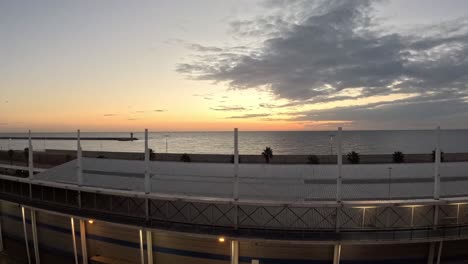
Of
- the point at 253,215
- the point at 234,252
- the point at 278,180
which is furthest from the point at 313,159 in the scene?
the point at 234,252

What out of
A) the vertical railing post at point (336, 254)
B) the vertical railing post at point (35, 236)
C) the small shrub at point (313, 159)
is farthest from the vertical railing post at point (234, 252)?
the small shrub at point (313, 159)

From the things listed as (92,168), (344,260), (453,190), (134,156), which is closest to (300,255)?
(344,260)

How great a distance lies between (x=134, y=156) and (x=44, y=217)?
22.2 meters

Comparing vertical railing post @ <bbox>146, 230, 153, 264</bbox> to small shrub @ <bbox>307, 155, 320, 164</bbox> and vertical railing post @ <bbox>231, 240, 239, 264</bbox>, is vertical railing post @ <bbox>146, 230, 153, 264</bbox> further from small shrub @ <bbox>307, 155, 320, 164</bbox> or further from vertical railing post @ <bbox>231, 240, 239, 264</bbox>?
small shrub @ <bbox>307, 155, 320, 164</bbox>

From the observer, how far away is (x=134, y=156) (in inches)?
1651

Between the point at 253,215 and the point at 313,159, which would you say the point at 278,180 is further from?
the point at 313,159

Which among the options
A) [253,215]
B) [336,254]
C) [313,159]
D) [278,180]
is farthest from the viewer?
[313,159]

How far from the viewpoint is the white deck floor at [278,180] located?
15930 mm

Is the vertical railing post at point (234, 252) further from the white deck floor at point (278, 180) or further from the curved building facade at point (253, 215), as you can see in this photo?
the white deck floor at point (278, 180)

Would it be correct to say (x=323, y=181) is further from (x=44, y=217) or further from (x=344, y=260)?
(x=44, y=217)

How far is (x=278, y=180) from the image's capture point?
17.8 meters

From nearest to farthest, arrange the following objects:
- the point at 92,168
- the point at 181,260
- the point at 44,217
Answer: the point at 181,260 < the point at 44,217 < the point at 92,168

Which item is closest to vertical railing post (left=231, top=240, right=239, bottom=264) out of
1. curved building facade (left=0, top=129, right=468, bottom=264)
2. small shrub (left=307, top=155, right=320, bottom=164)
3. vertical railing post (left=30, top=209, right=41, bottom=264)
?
curved building facade (left=0, top=129, right=468, bottom=264)

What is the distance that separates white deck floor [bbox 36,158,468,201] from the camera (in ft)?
52.3
